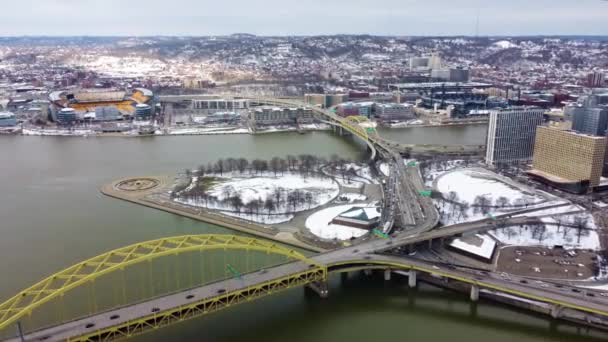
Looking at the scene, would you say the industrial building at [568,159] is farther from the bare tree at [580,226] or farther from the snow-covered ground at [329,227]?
the snow-covered ground at [329,227]

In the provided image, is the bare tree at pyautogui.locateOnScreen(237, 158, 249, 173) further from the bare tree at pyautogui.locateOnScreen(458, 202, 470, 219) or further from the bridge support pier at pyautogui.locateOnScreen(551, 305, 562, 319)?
the bridge support pier at pyautogui.locateOnScreen(551, 305, 562, 319)

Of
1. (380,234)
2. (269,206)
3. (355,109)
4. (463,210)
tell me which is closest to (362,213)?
(380,234)

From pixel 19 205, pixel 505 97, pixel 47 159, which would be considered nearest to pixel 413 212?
pixel 19 205

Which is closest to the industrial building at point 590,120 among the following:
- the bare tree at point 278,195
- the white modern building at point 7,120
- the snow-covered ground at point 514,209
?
the snow-covered ground at point 514,209

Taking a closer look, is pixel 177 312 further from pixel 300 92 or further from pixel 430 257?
pixel 300 92

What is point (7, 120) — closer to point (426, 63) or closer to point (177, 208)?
point (177, 208)

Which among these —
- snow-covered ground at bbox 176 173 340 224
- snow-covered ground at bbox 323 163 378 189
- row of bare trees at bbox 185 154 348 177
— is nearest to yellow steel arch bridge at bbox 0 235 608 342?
snow-covered ground at bbox 176 173 340 224
